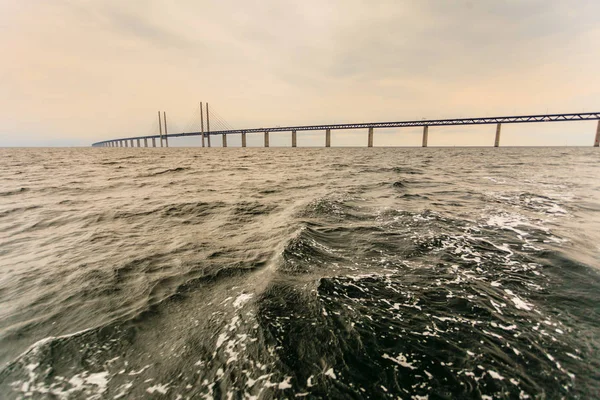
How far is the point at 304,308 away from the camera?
351 centimetres

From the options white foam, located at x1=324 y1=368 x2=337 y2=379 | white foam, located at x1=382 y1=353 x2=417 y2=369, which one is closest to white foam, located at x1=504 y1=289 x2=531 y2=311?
white foam, located at x1=382 y1=353 x2=417 y2=369

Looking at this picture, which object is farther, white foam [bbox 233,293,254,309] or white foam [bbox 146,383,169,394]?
white foam [bbox 233,293,254,309]

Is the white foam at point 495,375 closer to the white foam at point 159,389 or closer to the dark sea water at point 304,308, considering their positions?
the dark sea water at point 304,308

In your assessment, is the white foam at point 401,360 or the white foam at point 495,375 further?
the white foam at point 401,360

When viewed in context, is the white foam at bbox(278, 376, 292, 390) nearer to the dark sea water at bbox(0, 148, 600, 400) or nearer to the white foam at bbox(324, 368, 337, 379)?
the dark sea water at bbox(0, 148, 600, 400)

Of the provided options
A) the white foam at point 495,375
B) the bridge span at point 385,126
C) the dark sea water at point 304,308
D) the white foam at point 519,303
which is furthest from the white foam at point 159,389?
the bridge span at point 385,126

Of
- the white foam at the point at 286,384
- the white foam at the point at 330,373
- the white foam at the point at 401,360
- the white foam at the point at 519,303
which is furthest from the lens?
the white foam at the point at 519,303

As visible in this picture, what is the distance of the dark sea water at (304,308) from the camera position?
248cm

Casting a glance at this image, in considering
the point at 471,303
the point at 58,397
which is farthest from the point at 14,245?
the point at 471,303

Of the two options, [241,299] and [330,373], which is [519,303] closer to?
[330,373]

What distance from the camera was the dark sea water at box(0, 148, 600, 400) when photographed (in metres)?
2.48

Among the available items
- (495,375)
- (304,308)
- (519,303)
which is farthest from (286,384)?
(519,303)

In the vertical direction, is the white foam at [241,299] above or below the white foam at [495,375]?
below

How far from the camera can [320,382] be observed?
7.98ft
